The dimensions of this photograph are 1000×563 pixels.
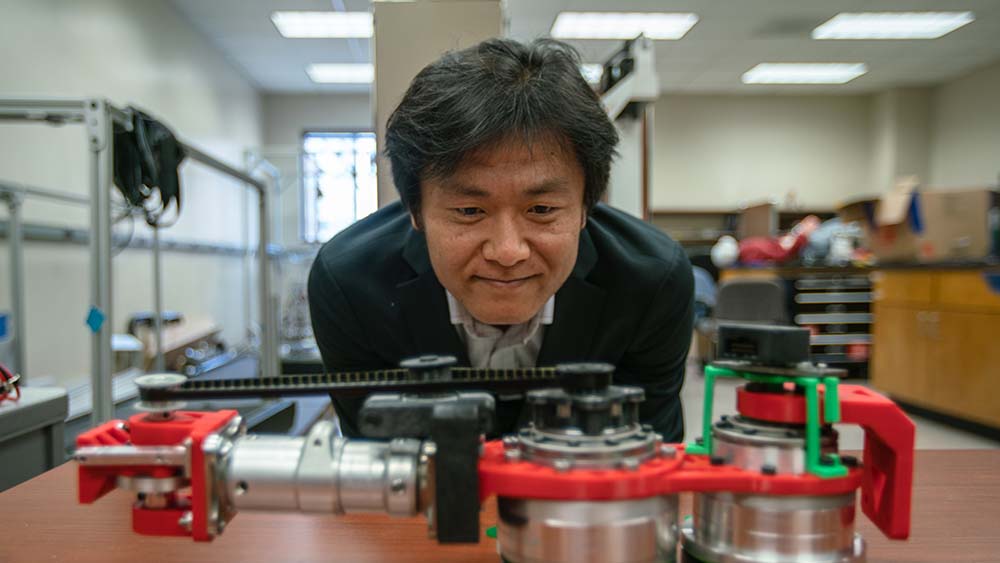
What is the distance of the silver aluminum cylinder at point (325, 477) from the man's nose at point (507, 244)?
0.36m

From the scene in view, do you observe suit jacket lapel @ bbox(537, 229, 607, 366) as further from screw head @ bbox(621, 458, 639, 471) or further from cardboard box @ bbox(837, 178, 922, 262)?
cardboard box @ bbox(837, 178, 922, 262)

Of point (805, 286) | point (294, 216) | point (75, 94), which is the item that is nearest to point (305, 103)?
point (294, 216)

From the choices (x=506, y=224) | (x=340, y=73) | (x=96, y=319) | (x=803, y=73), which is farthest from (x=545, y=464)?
(x=803, y=73)

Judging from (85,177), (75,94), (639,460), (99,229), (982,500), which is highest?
(75,94)

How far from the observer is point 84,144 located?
10.8ft

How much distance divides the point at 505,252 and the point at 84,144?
133 inches

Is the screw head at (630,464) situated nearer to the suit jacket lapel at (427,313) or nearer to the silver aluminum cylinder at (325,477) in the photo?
the silver aluminum cylinder at (325,477)

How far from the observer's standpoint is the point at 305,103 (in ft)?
22.5

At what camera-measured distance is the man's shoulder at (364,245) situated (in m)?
1.12

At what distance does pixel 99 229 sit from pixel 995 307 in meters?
3.51

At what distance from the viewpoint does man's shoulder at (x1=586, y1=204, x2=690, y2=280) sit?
3.60 ft

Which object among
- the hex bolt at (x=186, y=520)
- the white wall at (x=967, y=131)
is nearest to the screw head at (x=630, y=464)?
the hex bolt at (x=186, y=520)

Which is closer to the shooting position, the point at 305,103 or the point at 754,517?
the point at 754,517

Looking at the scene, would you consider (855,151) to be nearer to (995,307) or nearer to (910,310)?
(910,310)
